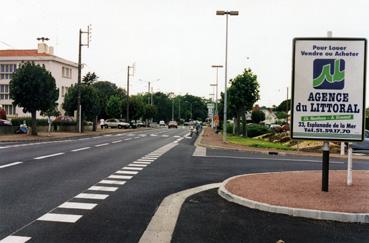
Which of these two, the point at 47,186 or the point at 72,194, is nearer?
the point at 72,194

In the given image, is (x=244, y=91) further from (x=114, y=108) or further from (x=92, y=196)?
(x=114, y=108)

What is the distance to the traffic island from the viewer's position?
8.48 metres

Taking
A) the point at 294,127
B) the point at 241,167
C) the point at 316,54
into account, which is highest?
the point at 316,54

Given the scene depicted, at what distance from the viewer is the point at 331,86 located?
36.3 feet

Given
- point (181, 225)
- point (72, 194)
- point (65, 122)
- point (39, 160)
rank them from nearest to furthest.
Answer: point (181, 225)
point (72, 194)
point (39, 160)
point (65, 122)

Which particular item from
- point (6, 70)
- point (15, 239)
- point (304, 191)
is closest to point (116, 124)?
point (6, 70)

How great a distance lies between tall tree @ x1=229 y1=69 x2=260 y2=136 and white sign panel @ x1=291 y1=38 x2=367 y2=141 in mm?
35929

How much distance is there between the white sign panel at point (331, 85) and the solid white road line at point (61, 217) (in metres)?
5.51

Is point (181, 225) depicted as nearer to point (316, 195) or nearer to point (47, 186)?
point (316, 195)

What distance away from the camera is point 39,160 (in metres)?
17.3

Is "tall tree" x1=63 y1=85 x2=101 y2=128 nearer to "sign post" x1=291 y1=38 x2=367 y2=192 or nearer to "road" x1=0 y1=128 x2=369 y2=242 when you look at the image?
"road" x1=0 y1=128 x2=369 y2=242

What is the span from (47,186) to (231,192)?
3.97 metres

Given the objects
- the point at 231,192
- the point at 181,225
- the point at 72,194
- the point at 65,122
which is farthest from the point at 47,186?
the point at 65,122

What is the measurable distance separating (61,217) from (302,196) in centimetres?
467
